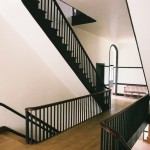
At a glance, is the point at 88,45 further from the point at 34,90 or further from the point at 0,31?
the point at 0,31

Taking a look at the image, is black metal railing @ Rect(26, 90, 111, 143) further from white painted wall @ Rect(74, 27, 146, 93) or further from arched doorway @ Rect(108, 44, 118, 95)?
arched doorway @ Rect(108, 44, 118, 95)

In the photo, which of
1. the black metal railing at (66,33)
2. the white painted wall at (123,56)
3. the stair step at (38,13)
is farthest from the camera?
the white painted wall at (123,56)

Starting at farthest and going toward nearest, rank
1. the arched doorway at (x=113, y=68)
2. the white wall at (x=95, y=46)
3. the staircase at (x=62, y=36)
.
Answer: the arched doorway at (x=113, y=68)
the white wall at (x=95, y=46)
the staircase at (x=62, y=36)

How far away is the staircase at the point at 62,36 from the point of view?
4160mm

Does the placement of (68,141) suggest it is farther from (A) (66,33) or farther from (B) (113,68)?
(B) (113,68)

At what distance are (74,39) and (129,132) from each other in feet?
10.4

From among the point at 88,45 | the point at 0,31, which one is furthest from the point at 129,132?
the point at 88,45

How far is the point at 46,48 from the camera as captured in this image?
15.8 ft

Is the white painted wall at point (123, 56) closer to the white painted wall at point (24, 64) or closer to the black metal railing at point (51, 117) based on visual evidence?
the black metal railing at point (51, 117)

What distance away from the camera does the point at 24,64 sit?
16.5ft

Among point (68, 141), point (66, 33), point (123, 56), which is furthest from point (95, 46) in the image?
point (68, 141)

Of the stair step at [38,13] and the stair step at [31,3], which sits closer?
the stair step at [31,3]

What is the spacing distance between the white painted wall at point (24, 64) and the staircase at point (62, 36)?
141 mm

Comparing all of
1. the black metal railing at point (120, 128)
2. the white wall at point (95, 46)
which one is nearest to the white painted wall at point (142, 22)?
the black metal railing at point (120, 128)
